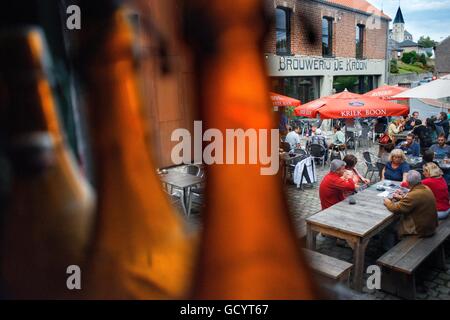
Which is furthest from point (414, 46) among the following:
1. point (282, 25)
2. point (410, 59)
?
point (282, 25)

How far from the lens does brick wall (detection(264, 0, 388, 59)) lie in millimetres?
2938

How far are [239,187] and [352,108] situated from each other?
18.8 ft

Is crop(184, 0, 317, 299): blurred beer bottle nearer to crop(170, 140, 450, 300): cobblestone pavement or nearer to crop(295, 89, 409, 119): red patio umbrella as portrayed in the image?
crop(170, 140, 450, 300): cobblestone pavement

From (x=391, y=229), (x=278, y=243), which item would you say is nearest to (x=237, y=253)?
(x=278, y=243)

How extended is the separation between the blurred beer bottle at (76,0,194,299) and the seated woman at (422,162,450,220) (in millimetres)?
3526

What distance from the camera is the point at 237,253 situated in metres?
2.28

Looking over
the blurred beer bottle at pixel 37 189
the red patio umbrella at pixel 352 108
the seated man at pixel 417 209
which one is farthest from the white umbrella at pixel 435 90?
the blurred beer bottle at pixel 37 189

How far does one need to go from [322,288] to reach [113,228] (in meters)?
1.45

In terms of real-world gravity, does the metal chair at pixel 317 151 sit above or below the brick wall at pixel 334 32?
below

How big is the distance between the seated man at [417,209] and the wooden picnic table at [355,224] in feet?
0.62

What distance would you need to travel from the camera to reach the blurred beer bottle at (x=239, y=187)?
2.15 m

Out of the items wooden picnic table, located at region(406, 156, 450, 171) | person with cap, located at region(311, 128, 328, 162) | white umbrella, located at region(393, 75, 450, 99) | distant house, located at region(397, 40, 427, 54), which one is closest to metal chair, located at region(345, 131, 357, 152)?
person with cap, located at region(311, 128, 328, 162)

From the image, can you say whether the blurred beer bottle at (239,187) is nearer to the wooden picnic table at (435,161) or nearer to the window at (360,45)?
the wooden picnic table at (435,161)
